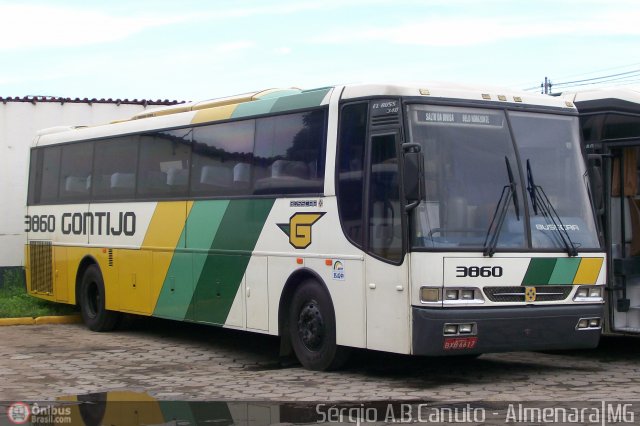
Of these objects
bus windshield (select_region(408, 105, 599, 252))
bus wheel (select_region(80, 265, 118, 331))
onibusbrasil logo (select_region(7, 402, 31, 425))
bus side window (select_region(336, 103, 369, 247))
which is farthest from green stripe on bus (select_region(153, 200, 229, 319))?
onibusbrasil logo (select_region(7, 402, 31, 425))

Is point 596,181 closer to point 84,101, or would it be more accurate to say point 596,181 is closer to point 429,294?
point 429,294

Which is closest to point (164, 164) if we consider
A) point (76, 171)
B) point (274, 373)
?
point (76, 171)

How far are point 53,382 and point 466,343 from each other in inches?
176

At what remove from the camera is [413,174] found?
34.1 feet

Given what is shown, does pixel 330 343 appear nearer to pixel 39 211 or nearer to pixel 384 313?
pixel 384 313

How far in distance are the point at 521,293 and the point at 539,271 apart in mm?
333

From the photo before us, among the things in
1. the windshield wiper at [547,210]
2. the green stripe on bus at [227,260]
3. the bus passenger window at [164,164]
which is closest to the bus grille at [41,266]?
the bus passenger window at [164,164]

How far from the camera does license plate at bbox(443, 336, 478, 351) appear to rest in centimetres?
1048

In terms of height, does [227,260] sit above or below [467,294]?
above

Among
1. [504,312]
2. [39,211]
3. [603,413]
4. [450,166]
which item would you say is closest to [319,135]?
[450,166]

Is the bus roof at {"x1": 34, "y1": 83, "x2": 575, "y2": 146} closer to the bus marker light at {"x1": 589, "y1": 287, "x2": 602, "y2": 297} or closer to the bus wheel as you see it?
the bus marker light at {"x1": 589, "y1": 287, "x2": 602, "y2": 297}

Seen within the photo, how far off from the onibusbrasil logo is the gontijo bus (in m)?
3.40

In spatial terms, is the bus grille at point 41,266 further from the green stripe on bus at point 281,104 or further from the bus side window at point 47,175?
the green stripe on bus at point 281,104

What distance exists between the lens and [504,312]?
1072cm
